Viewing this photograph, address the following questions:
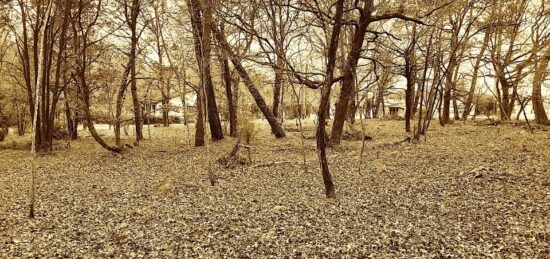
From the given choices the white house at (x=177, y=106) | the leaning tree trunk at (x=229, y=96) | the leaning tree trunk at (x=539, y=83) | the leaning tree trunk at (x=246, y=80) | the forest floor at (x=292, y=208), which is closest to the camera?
the forest floor at (x=292, y=208)

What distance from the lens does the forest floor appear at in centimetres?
525

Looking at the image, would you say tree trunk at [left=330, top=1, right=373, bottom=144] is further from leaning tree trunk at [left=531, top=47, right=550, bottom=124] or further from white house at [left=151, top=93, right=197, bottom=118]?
leaning tree trunk at [left=531, top=47, right=550, bottom=124]

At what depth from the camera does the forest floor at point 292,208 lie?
5.25m

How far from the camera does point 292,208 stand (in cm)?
698

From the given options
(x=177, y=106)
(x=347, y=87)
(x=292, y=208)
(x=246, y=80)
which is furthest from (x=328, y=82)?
(x=177, y=106)

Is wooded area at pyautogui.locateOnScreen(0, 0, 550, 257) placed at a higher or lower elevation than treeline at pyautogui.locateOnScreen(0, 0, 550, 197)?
lower

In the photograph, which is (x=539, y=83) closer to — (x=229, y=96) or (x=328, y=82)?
(x=229, y=96)

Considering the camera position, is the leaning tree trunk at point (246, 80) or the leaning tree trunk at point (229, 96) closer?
the leaning tree trunk at point (246, 80)

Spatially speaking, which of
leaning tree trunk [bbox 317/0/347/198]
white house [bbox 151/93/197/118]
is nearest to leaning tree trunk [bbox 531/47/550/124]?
leaning tree trunk [bbox 317/0/347/198]

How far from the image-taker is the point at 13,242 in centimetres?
552

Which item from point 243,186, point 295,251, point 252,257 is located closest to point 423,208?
point 295,251

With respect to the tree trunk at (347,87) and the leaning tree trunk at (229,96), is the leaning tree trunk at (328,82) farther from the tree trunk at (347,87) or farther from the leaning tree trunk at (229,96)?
the leaning tree trunk at (229,96)

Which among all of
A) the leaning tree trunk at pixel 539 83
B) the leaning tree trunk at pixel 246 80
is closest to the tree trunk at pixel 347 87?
the leaning tree trunk at pixel 246 80

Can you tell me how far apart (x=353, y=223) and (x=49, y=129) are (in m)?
13.0
